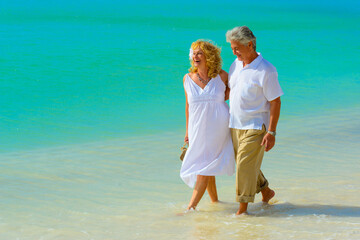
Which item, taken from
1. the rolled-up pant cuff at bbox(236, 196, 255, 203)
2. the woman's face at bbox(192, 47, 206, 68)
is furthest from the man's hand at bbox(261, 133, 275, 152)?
the woman's face at bbox(192, 47, 206, 68)

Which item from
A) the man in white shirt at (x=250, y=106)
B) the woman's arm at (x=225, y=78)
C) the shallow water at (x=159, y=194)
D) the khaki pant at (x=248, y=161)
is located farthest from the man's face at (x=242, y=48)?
the shallow water at (x=159, y=194)

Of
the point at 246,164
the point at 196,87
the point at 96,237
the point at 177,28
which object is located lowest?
the point at 96,237

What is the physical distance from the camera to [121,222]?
14.5 feet

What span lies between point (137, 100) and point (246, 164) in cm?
680

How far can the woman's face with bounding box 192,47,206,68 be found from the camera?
4520 mm

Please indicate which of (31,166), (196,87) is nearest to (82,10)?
(31,166)

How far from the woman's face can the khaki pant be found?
615 mm

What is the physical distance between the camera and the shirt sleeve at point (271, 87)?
416 cm

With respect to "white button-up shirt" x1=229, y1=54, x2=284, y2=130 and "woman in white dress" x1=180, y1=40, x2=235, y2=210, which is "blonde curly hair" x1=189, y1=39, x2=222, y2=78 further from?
"white button-up shirt" x1=229, y1=54, x2=284, y2=130

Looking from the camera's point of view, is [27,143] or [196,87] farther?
[27,143]

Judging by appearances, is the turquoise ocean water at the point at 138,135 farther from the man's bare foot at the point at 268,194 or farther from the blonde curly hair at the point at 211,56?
the blonde curly hair at the point at 211,56

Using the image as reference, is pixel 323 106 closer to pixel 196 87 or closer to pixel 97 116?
pixel 97 116

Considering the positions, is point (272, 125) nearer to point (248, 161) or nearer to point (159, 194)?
point (248, 161)

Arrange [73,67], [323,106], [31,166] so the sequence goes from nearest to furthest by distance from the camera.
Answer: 1. [31,166]
2. [323,106]
3. [73,67]
